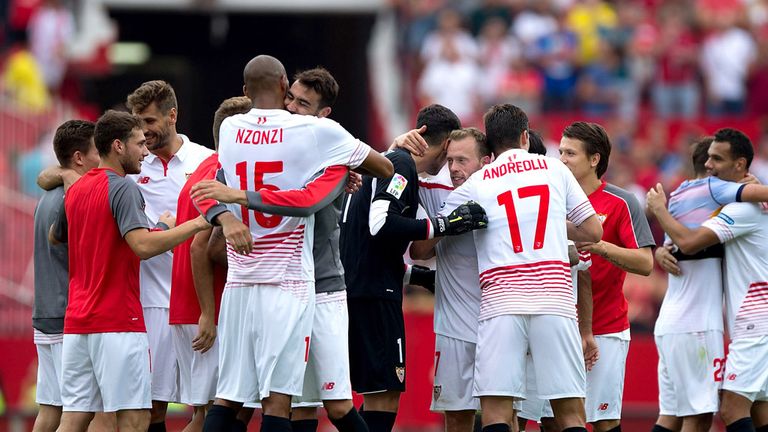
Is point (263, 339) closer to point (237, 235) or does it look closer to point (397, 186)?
point (237, 235)

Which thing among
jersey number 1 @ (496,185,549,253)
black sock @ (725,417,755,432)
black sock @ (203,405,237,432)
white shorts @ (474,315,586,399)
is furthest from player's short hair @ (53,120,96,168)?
black sock @ (725,417,755,432)

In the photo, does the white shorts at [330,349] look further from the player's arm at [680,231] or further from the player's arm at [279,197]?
the player's arm at [680,231]

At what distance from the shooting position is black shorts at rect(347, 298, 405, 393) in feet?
30.6

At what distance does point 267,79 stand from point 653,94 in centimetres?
1587

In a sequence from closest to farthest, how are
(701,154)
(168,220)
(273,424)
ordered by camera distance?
(273,424), (168,220), (701,154)

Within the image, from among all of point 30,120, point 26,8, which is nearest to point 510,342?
point 30,120

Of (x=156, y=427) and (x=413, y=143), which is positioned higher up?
(x=413, y=143)

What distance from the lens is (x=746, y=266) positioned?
10.5 meters

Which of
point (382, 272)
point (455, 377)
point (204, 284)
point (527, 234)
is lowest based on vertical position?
point (455, 377)

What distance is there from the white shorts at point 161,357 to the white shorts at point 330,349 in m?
1.41

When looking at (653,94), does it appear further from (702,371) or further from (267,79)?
(267,79)

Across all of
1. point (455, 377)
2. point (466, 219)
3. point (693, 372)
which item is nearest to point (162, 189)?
point (466, 219)

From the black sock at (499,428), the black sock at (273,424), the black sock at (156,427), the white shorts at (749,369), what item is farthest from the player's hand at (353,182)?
the white shorts at (749,369)

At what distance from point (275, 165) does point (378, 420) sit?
210 cm
